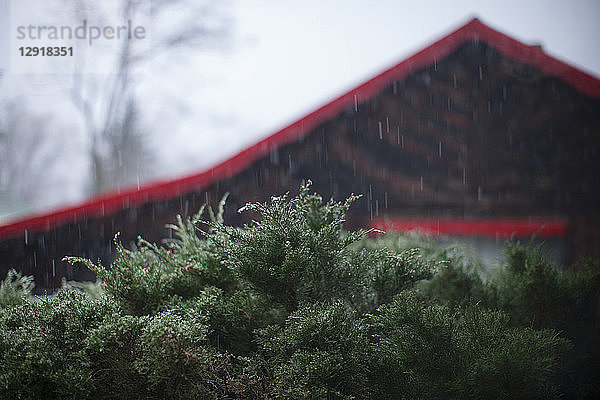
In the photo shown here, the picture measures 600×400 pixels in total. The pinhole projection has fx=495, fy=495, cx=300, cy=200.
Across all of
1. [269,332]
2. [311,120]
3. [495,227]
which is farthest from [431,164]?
[269,332]

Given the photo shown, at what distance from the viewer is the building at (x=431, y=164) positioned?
2.11 meters

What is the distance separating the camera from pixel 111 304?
1.28m

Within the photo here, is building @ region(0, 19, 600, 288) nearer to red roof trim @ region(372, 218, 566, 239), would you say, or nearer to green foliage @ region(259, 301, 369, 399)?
red roof trim @ region(372, 218, 566, 239)

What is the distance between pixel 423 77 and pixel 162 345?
2186 mm

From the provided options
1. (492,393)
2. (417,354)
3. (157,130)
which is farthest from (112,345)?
(157,130)

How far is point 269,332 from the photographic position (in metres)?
1.26

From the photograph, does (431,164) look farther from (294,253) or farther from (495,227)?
(294,253)

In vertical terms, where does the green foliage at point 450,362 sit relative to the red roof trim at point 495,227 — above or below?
below

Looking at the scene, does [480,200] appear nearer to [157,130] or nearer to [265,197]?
[265,197]

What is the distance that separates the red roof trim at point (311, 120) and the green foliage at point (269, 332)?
24.2 inches

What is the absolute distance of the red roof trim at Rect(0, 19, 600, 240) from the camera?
6.69ft

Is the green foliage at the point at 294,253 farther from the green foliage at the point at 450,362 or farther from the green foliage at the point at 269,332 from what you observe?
the green foliage at the point at 450,362

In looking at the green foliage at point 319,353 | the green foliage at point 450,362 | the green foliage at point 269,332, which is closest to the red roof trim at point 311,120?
the green foliage at point 269,332

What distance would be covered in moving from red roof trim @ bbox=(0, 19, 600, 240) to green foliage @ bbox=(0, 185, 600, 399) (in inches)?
24.2
